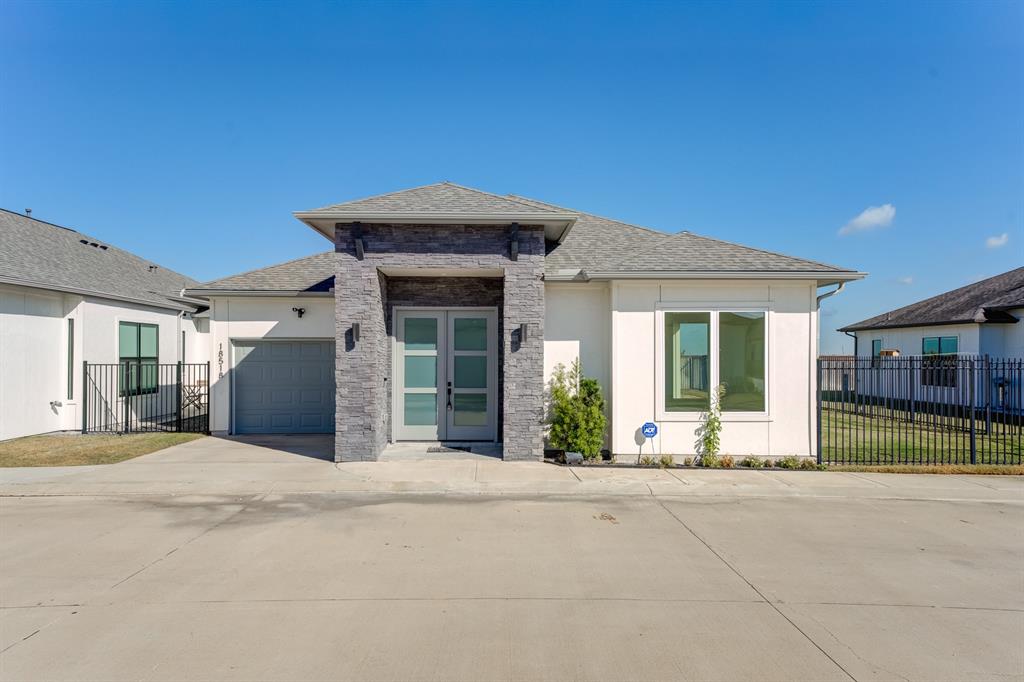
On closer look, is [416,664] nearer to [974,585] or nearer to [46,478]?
[974,585]

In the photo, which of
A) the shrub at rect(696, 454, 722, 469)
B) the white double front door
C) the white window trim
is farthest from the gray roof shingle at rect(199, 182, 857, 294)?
the shrub at rect(696, 454, 722, 469)

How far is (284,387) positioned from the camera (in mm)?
13805

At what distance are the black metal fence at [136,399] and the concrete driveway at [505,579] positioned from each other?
5.80 meters

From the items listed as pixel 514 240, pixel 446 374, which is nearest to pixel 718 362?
pixel 514 240

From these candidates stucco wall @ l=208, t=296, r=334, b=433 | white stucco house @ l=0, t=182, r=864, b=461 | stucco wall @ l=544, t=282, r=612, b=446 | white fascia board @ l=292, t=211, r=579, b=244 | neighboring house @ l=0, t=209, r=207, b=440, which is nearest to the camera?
white fascia board @ l=292, t=211, r=579, b=244

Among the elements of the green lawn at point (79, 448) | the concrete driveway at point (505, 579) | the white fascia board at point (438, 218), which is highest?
the white fascia board at point (438, 218)

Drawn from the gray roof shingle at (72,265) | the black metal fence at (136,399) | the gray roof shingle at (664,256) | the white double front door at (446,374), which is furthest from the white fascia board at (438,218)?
the gray roof shingle at (72,265)

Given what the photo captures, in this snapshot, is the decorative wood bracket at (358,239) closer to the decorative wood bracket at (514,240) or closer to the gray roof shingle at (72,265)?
the decorative wood bracket at (514,240)

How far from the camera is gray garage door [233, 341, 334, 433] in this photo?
13.7m

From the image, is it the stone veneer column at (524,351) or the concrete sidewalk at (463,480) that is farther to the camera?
the stone veneer column at (524,351)

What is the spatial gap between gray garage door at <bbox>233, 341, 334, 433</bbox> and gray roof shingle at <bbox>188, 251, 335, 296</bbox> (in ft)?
4.57

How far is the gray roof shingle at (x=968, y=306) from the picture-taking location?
61.6 ft

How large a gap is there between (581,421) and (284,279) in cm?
855

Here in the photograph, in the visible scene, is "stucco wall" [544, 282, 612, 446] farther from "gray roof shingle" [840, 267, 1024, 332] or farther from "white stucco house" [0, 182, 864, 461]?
"gray roof shingle" [840, 267, 1024, 332]
